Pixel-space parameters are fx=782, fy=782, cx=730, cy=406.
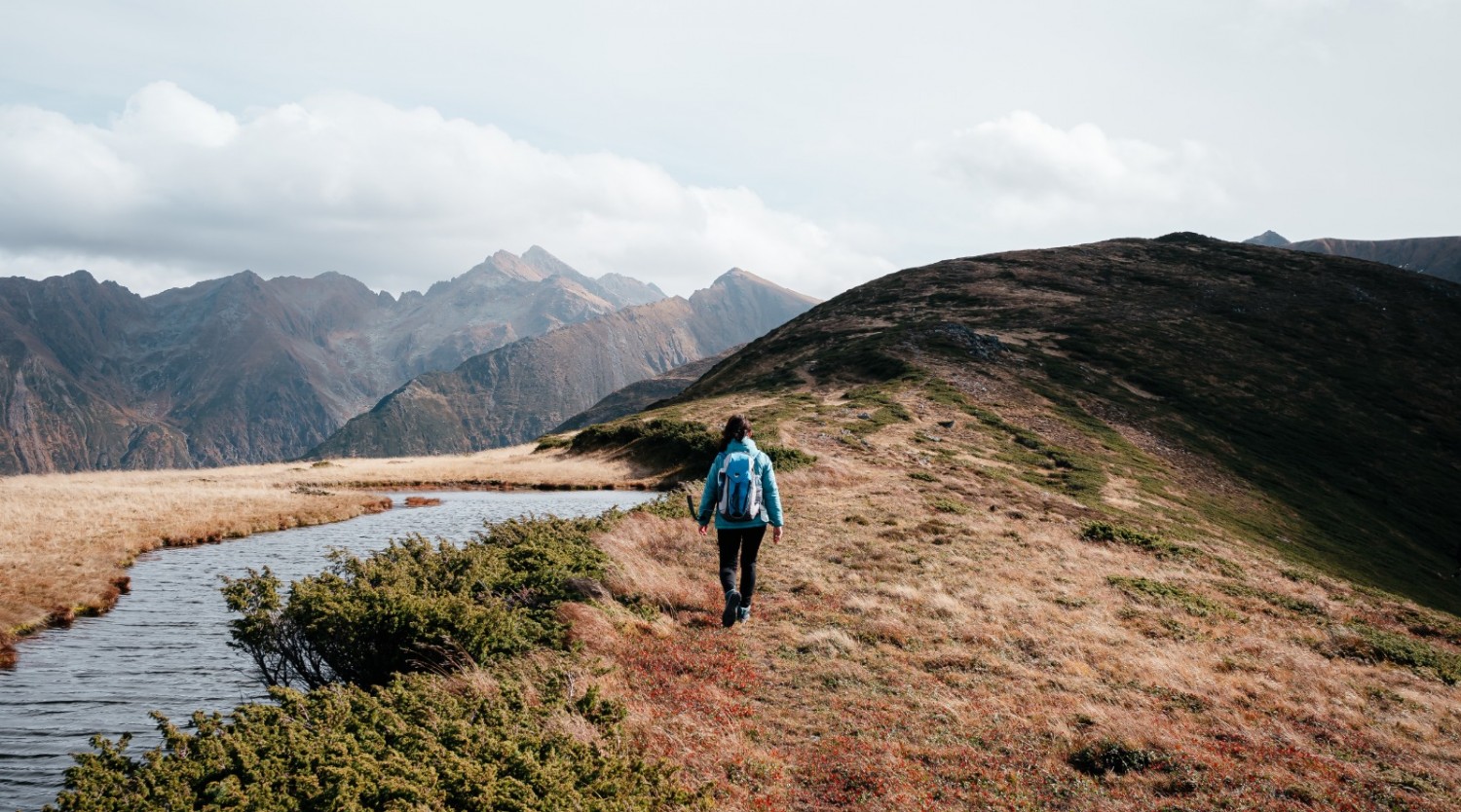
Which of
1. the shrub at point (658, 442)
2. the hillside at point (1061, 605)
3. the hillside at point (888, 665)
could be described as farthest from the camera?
the shrub at point (658, 442)

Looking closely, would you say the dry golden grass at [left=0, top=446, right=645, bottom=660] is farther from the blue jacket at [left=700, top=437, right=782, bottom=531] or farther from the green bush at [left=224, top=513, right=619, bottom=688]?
the blue jacket at [left=700, top=437, right=782, bottom=531]

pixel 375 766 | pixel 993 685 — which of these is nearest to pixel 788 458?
pixel 993 685

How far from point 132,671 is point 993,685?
1653cm

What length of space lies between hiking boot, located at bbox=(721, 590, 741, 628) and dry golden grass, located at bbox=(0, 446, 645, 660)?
17.2 metres

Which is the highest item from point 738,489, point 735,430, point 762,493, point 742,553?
point 735,430

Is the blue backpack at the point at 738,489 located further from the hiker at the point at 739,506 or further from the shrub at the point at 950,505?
the shrub at the point at 950,505

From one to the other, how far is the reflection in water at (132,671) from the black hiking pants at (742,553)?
849cm

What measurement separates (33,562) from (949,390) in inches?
2022

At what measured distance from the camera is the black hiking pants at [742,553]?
14406mm

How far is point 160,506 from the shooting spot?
3975cm

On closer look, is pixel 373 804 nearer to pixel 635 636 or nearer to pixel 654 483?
pixel 635 636

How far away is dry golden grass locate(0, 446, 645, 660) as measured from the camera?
22811 mm

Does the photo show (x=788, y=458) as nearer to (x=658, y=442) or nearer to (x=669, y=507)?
(x=669, y=507)

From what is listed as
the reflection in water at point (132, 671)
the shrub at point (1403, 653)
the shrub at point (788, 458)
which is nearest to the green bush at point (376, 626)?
the reflection in water at point (132, 671)
